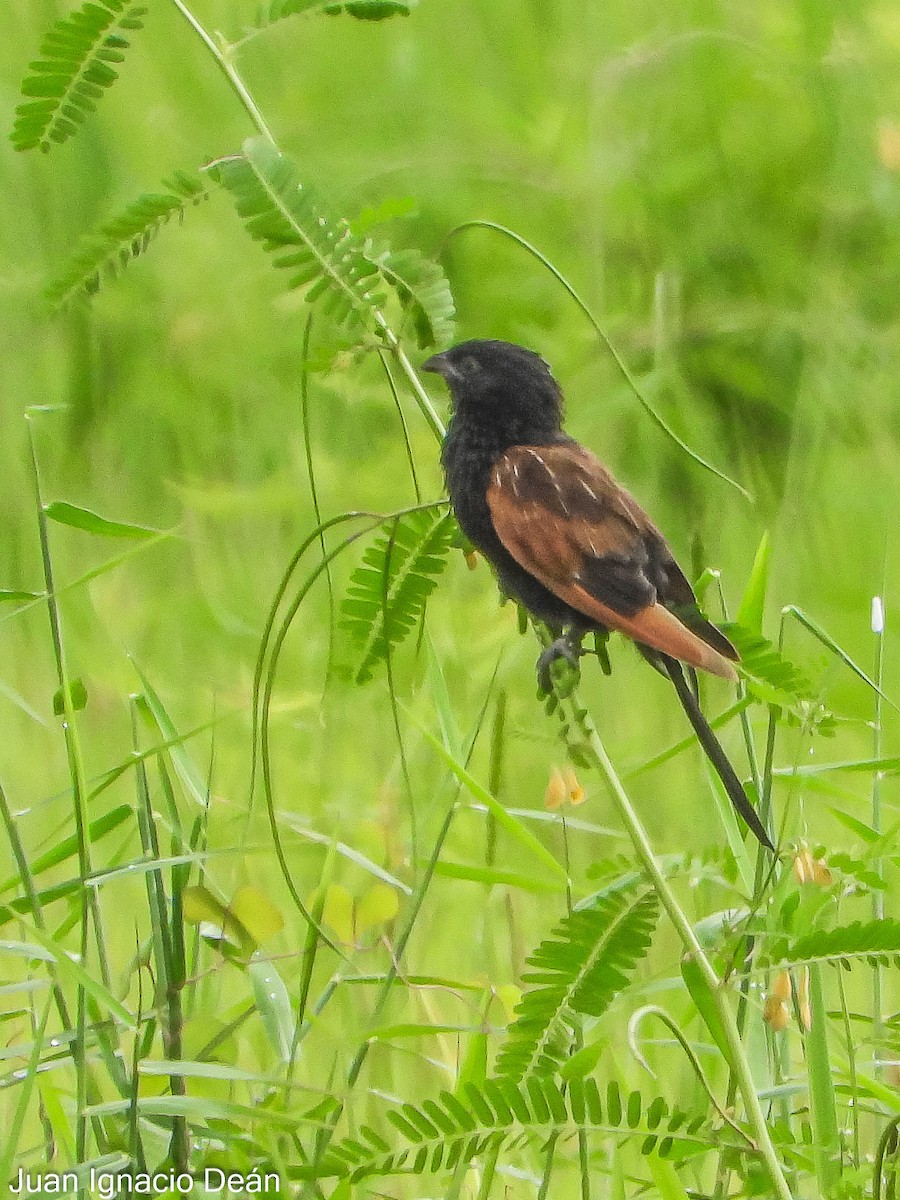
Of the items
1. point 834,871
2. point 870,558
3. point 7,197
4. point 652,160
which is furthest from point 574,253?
point 834,871

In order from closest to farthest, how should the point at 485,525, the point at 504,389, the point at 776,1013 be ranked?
1. the point at 776,1013
2. the point at 485,525
3. the point at 504,389

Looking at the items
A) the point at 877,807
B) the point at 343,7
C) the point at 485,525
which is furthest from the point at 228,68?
the point at 877,807

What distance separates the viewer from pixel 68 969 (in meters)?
1.35

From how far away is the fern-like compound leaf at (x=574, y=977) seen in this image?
1308mm

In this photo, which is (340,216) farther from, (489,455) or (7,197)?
(7,197)

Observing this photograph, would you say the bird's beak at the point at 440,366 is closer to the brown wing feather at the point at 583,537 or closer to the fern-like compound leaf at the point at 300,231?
the brown wing feather at the point at 583,537

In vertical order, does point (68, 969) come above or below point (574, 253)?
below

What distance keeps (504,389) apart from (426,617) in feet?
1.84

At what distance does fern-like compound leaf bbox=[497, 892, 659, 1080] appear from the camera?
1308 millimetres

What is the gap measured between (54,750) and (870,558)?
6.51 ft

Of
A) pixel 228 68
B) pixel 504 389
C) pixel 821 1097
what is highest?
pixel 228 68

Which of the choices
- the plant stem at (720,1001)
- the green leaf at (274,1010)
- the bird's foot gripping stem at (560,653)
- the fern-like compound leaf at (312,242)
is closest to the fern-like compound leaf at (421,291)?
the fern-like compound leaf at (312,242)

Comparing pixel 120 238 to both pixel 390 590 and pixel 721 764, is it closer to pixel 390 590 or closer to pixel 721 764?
pixel 390 590

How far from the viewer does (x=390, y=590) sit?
158cm
